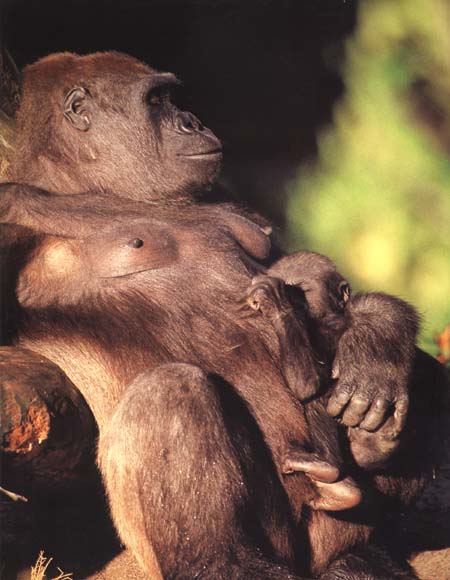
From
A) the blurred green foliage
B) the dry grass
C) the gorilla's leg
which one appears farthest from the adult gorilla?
the blurred green foliage

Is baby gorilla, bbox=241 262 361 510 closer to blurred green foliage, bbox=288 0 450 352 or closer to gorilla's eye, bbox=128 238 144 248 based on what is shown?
gorilla's eye, bbox=128 238 144 248

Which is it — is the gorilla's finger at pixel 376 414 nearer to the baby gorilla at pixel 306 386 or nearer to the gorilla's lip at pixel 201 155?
the baby gorilla at pixel 306 386

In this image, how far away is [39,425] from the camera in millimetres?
2439

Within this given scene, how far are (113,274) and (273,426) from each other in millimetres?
703

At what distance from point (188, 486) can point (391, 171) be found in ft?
10.6

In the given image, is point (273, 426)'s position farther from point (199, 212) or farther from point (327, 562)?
point (199, 212)

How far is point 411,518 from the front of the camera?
3275mm

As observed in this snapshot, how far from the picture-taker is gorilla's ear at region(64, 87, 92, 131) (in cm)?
299

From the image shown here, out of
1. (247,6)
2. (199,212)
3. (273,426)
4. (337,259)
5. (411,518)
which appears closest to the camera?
(273,426)

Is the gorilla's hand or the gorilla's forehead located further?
the gorilla's forehead

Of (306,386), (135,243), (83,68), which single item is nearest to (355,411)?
(306,386)

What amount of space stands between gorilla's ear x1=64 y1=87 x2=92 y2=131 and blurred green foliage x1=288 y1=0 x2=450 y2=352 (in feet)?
6.67

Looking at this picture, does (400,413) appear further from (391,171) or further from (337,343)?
(391,171)

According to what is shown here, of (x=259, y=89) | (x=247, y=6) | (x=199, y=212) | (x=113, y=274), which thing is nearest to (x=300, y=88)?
(x=259, y=89)
